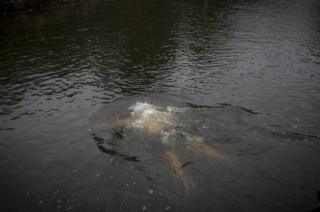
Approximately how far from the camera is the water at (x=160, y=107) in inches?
592

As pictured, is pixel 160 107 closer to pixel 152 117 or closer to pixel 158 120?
pixel 152 117

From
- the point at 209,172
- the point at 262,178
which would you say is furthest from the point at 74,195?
the point at 262,178

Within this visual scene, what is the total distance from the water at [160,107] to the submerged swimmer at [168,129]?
15 centimetres

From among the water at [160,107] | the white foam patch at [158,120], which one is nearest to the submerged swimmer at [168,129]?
the white foam patch at [158,120]

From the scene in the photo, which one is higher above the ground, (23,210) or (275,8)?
(275,8)

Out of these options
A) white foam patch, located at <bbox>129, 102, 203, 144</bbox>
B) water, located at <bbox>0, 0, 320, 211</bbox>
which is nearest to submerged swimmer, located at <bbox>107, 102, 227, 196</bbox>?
white foam patch, located at <bbox>129, 102, 203, 144</bbox>

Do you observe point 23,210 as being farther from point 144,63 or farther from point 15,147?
point 144,63

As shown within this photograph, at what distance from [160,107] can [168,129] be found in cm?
367

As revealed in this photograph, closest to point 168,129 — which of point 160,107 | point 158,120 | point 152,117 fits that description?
point 158,120

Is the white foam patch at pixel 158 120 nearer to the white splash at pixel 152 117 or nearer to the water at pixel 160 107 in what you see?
the white splash at pixel 152 117

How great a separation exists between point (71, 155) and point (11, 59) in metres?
22.6

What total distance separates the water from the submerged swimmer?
15cm

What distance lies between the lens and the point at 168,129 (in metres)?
20.3

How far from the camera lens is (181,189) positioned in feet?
49.9
